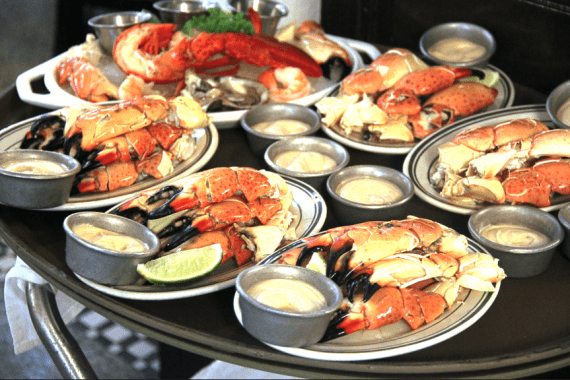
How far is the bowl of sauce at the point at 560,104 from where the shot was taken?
2236mm

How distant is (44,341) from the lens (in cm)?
183

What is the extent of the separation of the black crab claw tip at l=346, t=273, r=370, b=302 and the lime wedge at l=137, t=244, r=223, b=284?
348mm

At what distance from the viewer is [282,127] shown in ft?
7.89

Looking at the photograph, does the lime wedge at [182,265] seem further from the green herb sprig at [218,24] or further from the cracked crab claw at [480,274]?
the green herb sprig at [218,24]

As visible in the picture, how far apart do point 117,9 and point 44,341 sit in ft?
12.2

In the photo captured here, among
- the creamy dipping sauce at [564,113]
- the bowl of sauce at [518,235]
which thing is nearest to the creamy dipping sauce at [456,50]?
the creamy dipping sauce at [564,113]

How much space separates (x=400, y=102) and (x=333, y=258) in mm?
1163

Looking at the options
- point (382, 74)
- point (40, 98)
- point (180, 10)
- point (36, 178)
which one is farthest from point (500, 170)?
point (180, 10)

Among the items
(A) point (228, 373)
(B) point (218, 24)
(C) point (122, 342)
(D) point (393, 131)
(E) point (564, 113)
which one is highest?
(B) point (218, 24)

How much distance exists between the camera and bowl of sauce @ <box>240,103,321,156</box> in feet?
7.54

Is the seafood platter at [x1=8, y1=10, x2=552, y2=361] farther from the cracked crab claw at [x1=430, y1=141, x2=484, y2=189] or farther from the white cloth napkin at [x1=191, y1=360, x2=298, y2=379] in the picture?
the white cloth napkin at [x1=191, y1=360, x2=298, y2=379]

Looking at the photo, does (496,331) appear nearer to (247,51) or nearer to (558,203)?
(558,203)

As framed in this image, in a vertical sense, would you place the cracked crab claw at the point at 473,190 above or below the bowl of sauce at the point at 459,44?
below

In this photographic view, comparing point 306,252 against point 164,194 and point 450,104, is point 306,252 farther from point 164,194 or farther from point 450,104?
point 450,104
